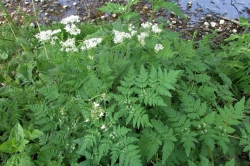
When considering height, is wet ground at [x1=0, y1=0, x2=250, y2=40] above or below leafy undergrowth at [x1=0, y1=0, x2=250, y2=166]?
below

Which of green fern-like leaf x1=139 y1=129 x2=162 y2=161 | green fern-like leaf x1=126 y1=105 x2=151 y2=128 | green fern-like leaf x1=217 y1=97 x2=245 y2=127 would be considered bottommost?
green fern-like leaf x1=139 y1=129 x2=162 y2=161

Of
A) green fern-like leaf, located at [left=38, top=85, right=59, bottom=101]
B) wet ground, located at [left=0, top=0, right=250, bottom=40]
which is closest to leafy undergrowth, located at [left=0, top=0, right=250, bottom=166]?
green fern-like leaf, located at [left=38, top=85, right=59, bottom=101]

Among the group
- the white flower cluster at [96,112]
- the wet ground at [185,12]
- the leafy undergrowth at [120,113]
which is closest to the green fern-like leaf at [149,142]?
the leafy undergrowth at [120,113]

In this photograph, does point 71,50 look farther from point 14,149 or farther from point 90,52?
point 14,149

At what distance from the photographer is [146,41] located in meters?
2.04

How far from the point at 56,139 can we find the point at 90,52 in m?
0.79

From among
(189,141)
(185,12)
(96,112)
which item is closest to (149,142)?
(189,141)

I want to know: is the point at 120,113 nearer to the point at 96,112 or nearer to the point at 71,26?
the point at 96,112

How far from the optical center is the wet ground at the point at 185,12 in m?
4.05

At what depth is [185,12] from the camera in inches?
171

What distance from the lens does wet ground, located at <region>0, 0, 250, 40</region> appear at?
405 cm

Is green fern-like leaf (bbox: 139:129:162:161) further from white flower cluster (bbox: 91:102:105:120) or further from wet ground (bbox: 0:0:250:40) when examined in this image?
wet ground (bbox: 0:0:250:40)

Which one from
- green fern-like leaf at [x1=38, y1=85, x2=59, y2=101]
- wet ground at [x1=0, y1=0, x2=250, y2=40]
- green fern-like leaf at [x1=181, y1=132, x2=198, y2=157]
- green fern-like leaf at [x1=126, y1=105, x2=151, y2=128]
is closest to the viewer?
green fern-like leaf at [x1=126, y1=105, x2=151, y2=128]

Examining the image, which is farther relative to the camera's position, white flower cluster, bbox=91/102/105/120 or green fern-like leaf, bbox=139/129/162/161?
green fern-like leaf, bbox=139/129/162/161
